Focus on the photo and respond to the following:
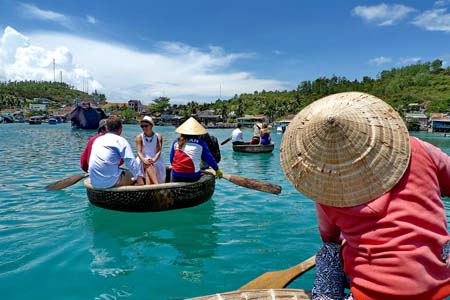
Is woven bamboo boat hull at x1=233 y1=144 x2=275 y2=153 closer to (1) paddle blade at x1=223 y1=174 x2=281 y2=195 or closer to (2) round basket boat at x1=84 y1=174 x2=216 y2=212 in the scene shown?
(1) paddle blade at x1=223 y1=174 x2=281 y2=195

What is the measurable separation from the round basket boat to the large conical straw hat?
3.95 metres

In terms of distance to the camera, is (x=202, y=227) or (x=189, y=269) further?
(x=202, y=227)

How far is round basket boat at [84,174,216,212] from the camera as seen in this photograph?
525 centimetres

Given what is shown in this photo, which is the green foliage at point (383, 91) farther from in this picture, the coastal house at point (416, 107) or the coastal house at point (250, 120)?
the coastal house at point (250, 120)

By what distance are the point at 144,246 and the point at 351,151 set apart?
12.0ft

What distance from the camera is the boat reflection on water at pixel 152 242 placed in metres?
3.88

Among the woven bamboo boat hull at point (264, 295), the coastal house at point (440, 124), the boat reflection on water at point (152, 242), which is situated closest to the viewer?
the woven bamboo boat hull at point (264, 295)

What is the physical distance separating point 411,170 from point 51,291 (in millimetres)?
3502

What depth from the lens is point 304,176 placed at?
5.72 feet

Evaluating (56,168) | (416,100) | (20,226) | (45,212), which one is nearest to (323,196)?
(20,226)

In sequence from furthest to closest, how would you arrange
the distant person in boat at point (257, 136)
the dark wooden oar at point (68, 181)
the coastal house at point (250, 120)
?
the coastal house at point (250, 120), the distant person in boat at point (257, 136), the dark wooden oar at point (68, 181)

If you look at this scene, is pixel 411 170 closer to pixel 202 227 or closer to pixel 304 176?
pixel 304 176

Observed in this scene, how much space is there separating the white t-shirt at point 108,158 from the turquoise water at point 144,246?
2.45ft

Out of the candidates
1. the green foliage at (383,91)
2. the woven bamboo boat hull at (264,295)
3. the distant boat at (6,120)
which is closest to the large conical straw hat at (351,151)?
the woven bamboo boat hull at (264,295)
